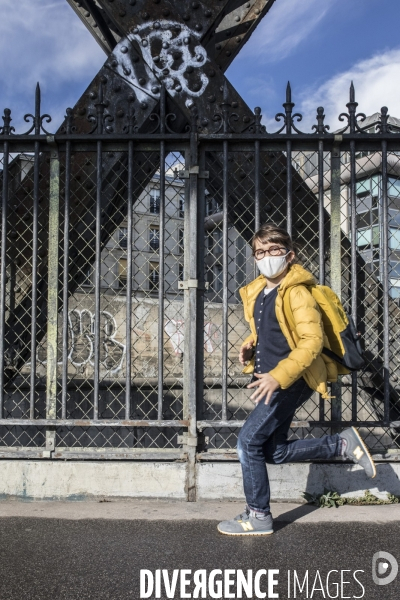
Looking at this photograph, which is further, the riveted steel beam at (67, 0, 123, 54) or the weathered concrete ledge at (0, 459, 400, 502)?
the riveted steel beam at (67, 0, 123, 54)

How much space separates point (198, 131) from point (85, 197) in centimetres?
110

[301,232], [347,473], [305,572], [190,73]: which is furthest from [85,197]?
[305,572]

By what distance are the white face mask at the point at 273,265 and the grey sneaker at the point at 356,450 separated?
3.78 ft

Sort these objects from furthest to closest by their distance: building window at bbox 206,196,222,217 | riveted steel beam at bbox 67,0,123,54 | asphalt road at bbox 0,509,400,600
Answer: riveted steel beam at bbox 67,0,123,54 < building window at bbox 206,196,222,217 < asphalt road at bbox 0,509,400,600

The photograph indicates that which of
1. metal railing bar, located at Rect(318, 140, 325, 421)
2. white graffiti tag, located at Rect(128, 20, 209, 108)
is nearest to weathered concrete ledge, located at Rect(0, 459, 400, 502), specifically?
metal railing bar, located at Rect(318, 140, 325, 421)

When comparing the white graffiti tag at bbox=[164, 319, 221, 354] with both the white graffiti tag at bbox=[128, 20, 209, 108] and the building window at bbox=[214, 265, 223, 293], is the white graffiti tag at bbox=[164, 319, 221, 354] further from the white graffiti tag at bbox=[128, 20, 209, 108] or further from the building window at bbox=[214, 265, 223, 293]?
the white graffiti tag at bbox=[128, 20, 209, 108]

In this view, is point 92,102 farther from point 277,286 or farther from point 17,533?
point 17,533

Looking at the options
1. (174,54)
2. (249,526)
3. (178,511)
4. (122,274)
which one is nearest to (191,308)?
(178,511)

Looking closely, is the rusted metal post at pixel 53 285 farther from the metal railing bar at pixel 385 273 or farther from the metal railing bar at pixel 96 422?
the metal railing bar at pixel 385 273

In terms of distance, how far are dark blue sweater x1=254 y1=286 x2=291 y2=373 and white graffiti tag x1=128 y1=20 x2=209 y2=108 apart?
229 cm

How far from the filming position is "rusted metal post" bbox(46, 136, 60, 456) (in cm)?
494

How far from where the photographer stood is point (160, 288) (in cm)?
487

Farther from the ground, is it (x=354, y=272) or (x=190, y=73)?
(x=190, y=73)

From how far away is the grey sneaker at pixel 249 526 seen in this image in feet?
12.3
